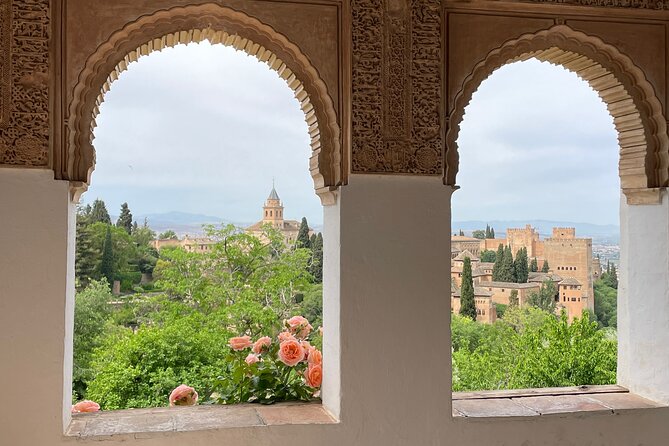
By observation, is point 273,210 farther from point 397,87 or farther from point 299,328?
point 397,87

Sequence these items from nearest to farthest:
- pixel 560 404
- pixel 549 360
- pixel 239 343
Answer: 1. pixel 560 404
2. pixel 239 343
3. pixel 549 360

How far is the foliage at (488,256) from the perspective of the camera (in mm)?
6340

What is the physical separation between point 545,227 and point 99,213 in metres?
4.86

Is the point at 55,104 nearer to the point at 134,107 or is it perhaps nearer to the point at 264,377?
the point at 264,377

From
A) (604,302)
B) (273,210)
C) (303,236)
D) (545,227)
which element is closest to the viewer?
(604,302)

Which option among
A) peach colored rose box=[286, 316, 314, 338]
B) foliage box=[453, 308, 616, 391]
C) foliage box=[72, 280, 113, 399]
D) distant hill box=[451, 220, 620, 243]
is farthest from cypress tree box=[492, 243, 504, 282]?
foliage box=[72, 280, 113, 399]

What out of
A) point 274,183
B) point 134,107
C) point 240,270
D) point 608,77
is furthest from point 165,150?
point 608,77

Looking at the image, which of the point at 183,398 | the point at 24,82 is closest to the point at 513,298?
the point at 183,398

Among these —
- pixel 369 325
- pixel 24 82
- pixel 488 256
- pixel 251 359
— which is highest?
pixel 24 82

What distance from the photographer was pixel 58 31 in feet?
10.4

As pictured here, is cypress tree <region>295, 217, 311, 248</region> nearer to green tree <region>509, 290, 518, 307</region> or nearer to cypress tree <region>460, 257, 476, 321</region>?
cypress tree <region>460, 257, 476, 321</region>

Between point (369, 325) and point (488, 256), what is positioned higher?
point (488, 256)

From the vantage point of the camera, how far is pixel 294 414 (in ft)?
11.4

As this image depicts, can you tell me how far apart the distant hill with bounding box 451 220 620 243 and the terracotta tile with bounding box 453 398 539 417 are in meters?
2.87
